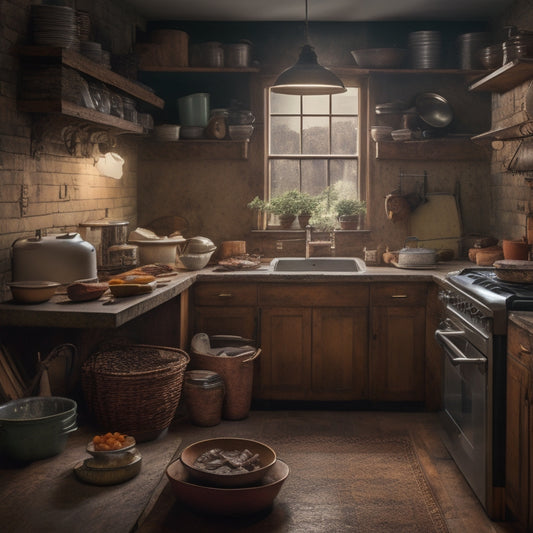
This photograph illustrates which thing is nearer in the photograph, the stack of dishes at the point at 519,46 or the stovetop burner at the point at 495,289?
the stovetop burner at the point at 495,289

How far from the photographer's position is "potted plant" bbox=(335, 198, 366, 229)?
18.3 feet

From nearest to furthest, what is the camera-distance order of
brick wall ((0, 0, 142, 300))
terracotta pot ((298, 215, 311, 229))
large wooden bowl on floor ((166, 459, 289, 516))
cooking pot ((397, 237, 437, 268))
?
large wooden bowl on floor ((166, 459, 289, 516)), brick wall ((0, 0, 142, 300)), cooking pot ((397, 237, 437, 268)), terracotta pot ((298, 215, 311, 229))

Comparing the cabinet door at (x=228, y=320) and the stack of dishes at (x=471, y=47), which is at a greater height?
the stack of dishes at (x=471, y=47)

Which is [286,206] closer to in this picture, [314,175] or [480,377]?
[314,175]

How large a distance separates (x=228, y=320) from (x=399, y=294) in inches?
45.8

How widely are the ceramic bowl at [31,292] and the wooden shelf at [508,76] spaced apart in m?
2.80

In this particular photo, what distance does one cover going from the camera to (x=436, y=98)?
5.53 meters

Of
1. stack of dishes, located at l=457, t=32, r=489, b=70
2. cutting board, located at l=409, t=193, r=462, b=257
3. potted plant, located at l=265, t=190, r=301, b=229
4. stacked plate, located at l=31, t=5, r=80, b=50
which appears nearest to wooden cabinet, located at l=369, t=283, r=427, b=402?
cutting board, located at l=409, t=193, r=462, b=257

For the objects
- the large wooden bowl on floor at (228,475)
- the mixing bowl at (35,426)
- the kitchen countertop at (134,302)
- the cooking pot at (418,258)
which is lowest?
the large wooden bowl on floor at (228,475)

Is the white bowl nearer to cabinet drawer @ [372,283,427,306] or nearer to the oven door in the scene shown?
cabinet drawer @ [372,283,427,306]

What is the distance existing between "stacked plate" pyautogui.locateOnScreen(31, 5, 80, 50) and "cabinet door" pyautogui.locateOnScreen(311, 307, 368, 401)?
232cm

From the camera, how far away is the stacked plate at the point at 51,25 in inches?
143

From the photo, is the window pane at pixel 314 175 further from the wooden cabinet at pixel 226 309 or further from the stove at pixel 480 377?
the stove at pixel 480 377

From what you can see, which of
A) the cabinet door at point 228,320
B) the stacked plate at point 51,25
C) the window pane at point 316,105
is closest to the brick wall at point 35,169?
the stacked plate at point 51,25
